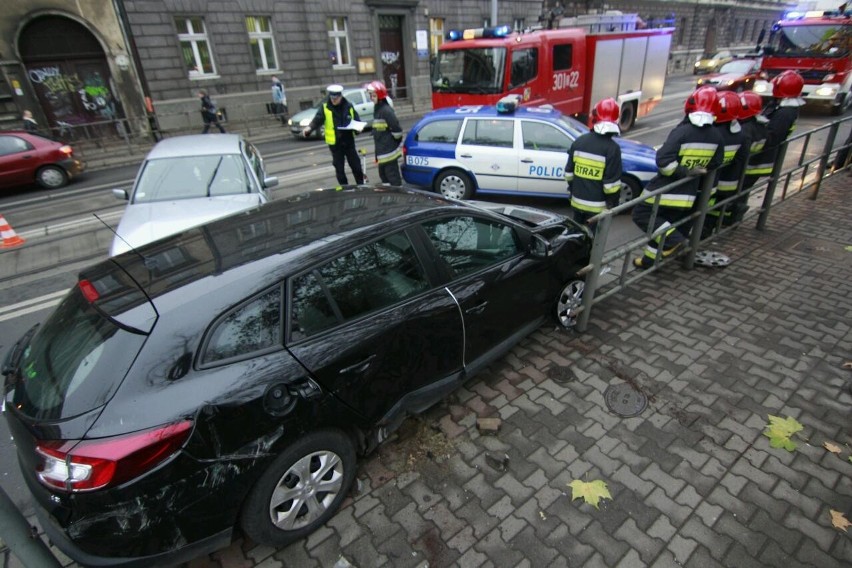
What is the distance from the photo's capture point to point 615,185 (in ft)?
15.6

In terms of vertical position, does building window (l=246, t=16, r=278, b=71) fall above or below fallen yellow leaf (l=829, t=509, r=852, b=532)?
above

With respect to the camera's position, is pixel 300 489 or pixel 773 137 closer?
pixel 300 489

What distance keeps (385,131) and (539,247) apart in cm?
503

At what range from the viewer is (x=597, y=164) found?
4.69 m

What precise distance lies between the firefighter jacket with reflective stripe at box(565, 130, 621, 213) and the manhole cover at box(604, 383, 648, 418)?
6.92 feet

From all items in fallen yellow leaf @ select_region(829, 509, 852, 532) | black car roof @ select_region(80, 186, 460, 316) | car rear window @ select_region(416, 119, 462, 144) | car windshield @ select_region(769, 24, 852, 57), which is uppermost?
car windshield @ select_region(769, 24, 852, 57)

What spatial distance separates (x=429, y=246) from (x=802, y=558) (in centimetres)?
261

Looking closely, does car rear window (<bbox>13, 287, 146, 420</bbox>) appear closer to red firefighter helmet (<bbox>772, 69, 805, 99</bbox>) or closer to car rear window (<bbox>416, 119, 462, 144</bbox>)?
car rear window (<bbox>416, 119, 462, 144</bbox>)

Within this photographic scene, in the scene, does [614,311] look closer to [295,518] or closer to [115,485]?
[295,518]

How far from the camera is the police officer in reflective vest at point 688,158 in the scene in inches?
180

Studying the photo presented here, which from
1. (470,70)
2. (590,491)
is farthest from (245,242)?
(470,70)

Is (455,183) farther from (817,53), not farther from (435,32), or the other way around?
(435,32)

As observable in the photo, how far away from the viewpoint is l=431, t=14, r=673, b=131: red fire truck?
36.5 ft

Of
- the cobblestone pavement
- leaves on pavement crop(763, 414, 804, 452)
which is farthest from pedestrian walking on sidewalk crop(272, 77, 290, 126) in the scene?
leaves on pavement crop(763, 414, 804, 452)
